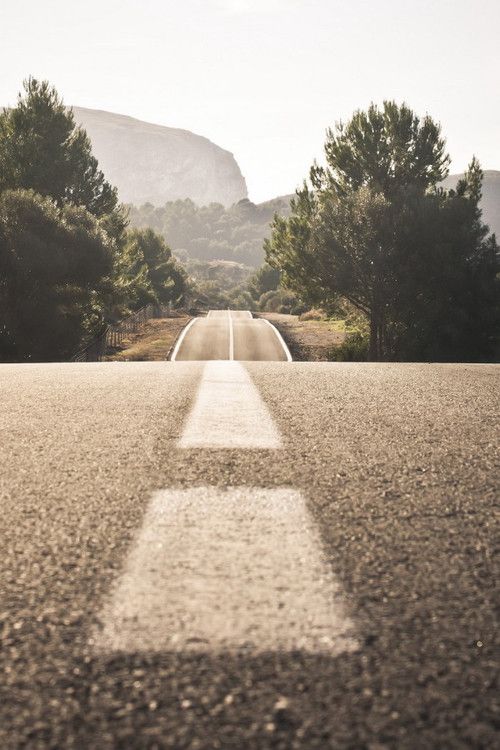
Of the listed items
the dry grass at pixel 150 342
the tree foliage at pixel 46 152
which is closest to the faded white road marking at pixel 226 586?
the dry grass at pixel 150 342

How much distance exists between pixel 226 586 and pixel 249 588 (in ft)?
0.19

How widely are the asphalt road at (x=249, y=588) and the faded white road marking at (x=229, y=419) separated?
29 millimetres

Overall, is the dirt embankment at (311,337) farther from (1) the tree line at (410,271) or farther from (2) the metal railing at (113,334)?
(2) the metal railing at (113,334)

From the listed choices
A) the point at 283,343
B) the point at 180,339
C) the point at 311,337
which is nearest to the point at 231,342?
the point at 283,343

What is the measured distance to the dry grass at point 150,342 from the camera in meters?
35.5

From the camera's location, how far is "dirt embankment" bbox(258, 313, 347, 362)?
118 feet

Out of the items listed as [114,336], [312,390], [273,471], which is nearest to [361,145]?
[114,336]

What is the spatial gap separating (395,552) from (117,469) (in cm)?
139

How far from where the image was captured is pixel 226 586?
1753 mm

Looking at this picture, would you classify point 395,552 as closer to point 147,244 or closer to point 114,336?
point 114,336

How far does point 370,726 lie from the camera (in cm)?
118

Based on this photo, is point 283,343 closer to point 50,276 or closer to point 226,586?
point 50,276

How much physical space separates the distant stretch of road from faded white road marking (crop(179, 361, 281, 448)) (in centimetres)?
2517

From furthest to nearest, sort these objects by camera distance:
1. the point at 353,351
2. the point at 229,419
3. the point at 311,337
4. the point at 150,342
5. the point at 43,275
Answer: the point at 311,337 → the point at 150,342 → the point at 353,351 → the point at 43,275 → the point at 229,419
